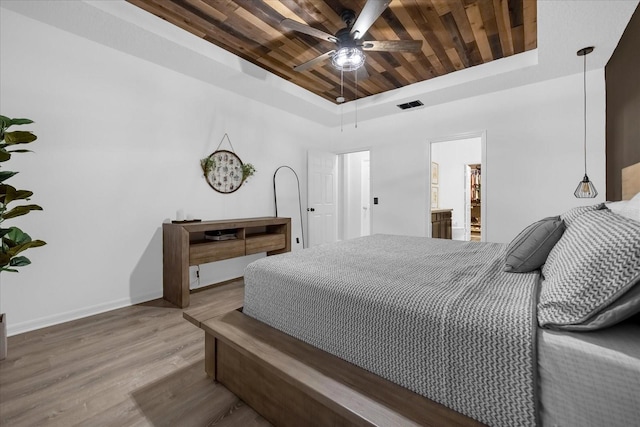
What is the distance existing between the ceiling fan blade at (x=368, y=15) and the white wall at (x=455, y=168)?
4714 millimetres

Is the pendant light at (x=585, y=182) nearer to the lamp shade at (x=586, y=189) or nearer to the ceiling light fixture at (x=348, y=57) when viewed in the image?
the lamp shade at (x=586, y=189)

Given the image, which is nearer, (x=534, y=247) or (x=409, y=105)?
(x=534, y=247)

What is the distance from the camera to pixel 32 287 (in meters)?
2.31

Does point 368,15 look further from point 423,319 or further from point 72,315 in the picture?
point 72,315

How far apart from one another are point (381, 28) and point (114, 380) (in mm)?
3440

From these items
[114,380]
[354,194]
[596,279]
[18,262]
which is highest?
[354,194]

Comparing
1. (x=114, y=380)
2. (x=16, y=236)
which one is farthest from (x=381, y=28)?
(x=114, y=380)

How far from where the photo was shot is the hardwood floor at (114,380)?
138 cm

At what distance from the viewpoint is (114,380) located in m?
1.66

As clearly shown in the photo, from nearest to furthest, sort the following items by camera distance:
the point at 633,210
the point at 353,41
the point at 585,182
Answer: the point at 633,210
the point at 353,41
the point at 585,182

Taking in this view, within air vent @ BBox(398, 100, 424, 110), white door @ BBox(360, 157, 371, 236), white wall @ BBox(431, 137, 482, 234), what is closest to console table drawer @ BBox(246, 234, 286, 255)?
air vent @ BBox(398, 100, 424, 110)

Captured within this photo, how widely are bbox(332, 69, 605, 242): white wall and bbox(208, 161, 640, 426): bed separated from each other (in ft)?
8.20

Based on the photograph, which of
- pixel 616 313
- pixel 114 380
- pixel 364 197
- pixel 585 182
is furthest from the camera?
pixel 364 197

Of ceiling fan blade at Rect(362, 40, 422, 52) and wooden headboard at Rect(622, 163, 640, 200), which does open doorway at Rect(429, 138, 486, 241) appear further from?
ceiling fan blade at Rect(362, 40, 422, 52)
